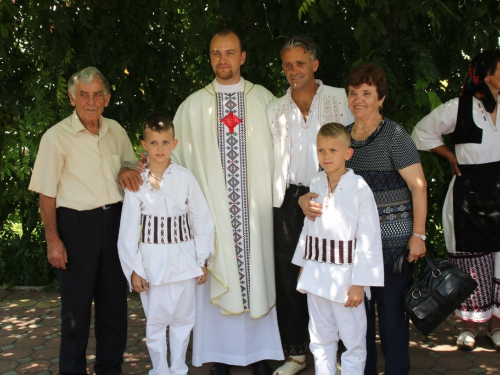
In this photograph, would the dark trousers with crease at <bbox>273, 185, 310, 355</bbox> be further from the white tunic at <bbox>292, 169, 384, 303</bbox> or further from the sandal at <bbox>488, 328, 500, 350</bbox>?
the sandal at <bbox>488, 328, 500, 350</bbox>

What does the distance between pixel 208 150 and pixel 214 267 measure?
28.0 inches

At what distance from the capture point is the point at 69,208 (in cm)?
369

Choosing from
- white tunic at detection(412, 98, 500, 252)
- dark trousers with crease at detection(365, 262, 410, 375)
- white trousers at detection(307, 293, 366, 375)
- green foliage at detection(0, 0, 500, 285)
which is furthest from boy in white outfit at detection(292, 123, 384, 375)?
white tunic at detection(412, 98, 500, 252)

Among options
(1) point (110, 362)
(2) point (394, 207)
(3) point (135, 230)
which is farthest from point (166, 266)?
(2) point (394, 207)

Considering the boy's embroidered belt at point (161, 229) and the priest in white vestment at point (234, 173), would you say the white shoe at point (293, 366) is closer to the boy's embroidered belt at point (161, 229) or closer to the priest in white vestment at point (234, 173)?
the priest in white vestment at point (234, 173)

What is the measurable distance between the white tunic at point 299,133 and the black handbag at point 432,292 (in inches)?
31.9

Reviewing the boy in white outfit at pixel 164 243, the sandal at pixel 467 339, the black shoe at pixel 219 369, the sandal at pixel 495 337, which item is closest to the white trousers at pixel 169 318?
the boy in white outfit at pixel 164 243

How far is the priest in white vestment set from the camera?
398cm

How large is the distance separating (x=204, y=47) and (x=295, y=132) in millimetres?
1233

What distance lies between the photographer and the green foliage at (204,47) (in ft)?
14.2

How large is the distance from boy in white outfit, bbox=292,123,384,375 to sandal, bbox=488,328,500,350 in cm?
145

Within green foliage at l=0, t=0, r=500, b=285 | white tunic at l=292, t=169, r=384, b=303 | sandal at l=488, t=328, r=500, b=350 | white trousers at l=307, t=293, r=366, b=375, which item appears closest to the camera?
white tunic at l=292, t=169, r=384, b=303

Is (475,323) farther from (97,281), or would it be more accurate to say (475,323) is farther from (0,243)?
(0,243)

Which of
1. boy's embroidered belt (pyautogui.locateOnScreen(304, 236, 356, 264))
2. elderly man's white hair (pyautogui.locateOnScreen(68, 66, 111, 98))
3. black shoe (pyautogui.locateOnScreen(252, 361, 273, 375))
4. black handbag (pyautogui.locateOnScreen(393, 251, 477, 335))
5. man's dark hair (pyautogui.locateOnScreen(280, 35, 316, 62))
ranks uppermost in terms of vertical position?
man's dark hair (pyautogui.locateOnScreen(280, 35, 316, 62))
